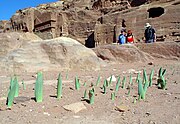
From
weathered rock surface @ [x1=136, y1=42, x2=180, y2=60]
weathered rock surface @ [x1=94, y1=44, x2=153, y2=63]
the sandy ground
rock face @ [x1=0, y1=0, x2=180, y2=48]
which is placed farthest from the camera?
rock face @ [x1=0, y1=0, x2=180, y2=48]

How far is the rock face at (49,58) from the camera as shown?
7.09 m

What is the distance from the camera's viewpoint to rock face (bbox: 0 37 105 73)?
7.09 meters

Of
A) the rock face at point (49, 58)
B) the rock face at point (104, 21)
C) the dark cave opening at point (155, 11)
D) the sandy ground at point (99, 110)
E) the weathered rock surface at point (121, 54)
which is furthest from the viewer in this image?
the dark cave opening at point (155, 11)

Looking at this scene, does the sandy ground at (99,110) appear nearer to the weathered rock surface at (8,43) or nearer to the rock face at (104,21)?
the weathered rock surface at (8,43)

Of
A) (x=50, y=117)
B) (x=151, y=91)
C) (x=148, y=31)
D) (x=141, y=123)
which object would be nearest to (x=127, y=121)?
(x=141, y=123)

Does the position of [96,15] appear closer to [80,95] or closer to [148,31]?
[148,31]

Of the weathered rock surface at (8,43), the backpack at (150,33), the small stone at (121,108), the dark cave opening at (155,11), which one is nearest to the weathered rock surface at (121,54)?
the backpack at (150,33)

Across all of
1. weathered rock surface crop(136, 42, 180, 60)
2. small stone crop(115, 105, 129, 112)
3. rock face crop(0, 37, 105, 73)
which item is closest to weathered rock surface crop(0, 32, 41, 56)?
rock face crop(0, 37, 105, 73)

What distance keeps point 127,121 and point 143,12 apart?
17.3 m

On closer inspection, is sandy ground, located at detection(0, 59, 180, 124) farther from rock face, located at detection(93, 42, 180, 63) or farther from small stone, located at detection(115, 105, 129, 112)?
rock face, located at detection(93, 42, 180, 63)

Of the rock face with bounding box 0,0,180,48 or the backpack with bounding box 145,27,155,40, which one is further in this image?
the rock face with bounding box 0,0,180,48

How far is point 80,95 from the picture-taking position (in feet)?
11.9

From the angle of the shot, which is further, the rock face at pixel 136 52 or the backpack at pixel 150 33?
the backpack at pixel 150 33

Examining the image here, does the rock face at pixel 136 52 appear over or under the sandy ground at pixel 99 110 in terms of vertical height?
over
